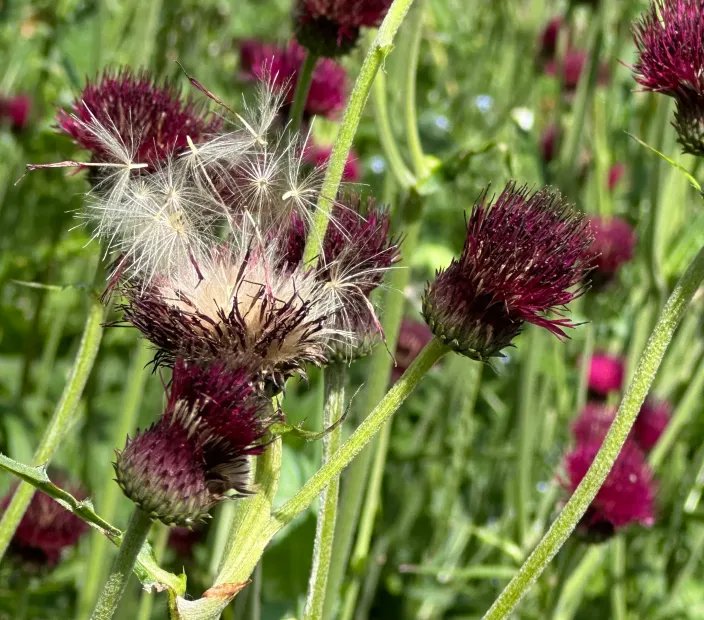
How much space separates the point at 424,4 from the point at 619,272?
167 centimetres

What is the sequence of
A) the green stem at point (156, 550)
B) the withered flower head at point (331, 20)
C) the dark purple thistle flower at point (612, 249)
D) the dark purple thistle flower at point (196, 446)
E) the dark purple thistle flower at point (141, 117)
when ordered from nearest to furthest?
the dark purple thistle flower at point (196, 446)
the dark purple thistle flower at point (141, 117)
the withered flower head at point (331, 20)
the green stem at point (156, 550)
the dark purple thistle flower at point (612, 249)

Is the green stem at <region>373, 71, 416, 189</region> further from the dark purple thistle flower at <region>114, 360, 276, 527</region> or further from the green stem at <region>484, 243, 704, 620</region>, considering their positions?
the dark purple thistle flower at <region>114, 360, 276, 527</region>

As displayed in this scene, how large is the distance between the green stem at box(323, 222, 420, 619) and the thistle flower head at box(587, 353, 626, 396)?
63.0 inches

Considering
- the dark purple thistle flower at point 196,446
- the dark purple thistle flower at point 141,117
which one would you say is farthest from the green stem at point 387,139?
the dark purple thistle flower at point 196,446

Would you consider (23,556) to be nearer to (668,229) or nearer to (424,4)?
(424,4)

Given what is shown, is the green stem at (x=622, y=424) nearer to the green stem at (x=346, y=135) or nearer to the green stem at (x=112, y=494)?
the green stem at (x=346, y=135)

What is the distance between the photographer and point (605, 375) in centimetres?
386

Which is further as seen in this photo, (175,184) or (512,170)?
(512,170)

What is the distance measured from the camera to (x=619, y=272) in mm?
3910

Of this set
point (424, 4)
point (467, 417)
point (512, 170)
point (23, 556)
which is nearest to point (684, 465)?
point (467, 417)

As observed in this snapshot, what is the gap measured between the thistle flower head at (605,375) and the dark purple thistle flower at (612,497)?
127 cm

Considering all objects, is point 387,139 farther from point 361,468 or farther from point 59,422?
point 59,422

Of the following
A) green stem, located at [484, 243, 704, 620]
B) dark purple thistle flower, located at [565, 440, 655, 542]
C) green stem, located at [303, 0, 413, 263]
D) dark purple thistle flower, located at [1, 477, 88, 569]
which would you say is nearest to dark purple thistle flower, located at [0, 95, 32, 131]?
dark purple thistle flower, located at [1, 477, 88, 569]

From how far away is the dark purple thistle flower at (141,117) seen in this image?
175cm
